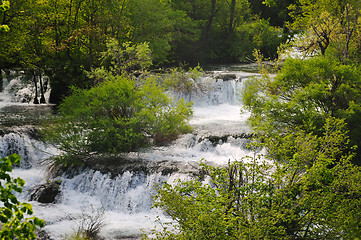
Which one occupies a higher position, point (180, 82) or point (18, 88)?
point (180, 82)

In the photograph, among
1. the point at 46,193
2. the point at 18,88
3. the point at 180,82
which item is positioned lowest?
the point at 46,193

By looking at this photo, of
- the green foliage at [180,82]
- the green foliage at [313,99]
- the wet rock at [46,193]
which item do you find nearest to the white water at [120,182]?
the wet rock at [46,193]

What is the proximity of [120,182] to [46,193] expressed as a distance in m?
2.09

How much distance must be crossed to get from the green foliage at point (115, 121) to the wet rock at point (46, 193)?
1458 millimetres

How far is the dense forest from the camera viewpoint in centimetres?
606

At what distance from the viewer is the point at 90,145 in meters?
12.8

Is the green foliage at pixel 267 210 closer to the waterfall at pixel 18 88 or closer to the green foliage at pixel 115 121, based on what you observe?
the green foliage at pixel 115 121

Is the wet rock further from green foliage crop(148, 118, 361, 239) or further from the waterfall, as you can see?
the waterfall

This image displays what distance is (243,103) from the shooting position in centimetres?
1338

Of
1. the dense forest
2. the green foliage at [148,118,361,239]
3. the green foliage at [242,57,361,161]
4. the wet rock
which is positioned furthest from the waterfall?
the green foliage at [148,118,361,239]

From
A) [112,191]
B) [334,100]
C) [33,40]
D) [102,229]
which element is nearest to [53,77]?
[33,40]

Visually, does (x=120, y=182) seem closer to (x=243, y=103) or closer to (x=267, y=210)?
(x=243, y=103)

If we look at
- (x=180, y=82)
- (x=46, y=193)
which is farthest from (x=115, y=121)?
(x=180, y=82)

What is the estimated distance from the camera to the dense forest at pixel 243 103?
606cm
